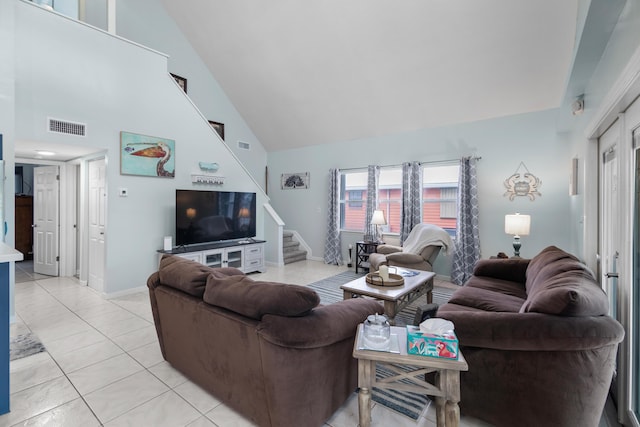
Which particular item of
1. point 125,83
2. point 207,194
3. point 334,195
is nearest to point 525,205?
point 334,195

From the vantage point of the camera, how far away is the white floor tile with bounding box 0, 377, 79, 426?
179 centimetres

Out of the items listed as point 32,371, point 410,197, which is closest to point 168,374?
point 32,371

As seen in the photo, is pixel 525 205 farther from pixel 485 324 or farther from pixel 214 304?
pixel 214 304

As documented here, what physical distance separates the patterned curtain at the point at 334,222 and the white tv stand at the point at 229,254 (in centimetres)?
158

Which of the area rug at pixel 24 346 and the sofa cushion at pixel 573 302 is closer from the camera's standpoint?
the sofa cushion at pixel 573 302

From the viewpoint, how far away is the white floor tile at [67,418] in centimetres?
173

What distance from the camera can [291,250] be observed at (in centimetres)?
696

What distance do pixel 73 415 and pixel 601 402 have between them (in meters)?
3.04

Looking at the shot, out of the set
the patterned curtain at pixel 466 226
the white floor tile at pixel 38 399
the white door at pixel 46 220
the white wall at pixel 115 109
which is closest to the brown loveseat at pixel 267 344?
the white floor tile at pixel 38 399

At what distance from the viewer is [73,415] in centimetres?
180

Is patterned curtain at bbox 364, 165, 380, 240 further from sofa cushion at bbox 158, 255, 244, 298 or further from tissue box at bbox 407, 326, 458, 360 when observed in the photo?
tissue box at bbox 407, 326, 458, 360

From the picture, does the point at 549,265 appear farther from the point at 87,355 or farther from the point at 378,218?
the point at 87,355

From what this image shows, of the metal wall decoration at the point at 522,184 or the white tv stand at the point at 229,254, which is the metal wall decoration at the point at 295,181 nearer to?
the white tv stand at the point at 229,254

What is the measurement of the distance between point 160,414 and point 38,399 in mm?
925
